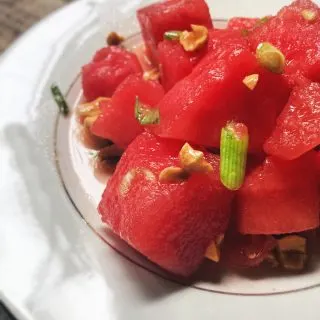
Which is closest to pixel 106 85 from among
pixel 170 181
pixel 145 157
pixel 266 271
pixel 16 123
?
pixel 16 123

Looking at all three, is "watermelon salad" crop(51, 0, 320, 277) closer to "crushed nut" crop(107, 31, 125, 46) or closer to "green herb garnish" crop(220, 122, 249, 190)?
"green herb garnish" crop(220, 122, 249, 190)

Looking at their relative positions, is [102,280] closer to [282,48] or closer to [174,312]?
[174,312]

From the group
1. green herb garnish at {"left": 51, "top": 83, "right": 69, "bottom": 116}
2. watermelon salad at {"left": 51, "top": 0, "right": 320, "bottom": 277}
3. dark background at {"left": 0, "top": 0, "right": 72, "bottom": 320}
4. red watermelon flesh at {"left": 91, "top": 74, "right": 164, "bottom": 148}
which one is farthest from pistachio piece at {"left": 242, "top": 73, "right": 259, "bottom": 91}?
dark background at {"left": 0, "top": 0, "right": 72, "bottom": 320}

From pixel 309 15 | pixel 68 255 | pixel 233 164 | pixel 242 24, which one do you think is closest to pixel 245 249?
pixel 233 164

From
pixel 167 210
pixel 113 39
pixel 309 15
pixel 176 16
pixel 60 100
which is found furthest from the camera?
pixel 113 39

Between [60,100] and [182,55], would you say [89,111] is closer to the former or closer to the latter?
[60,100]
